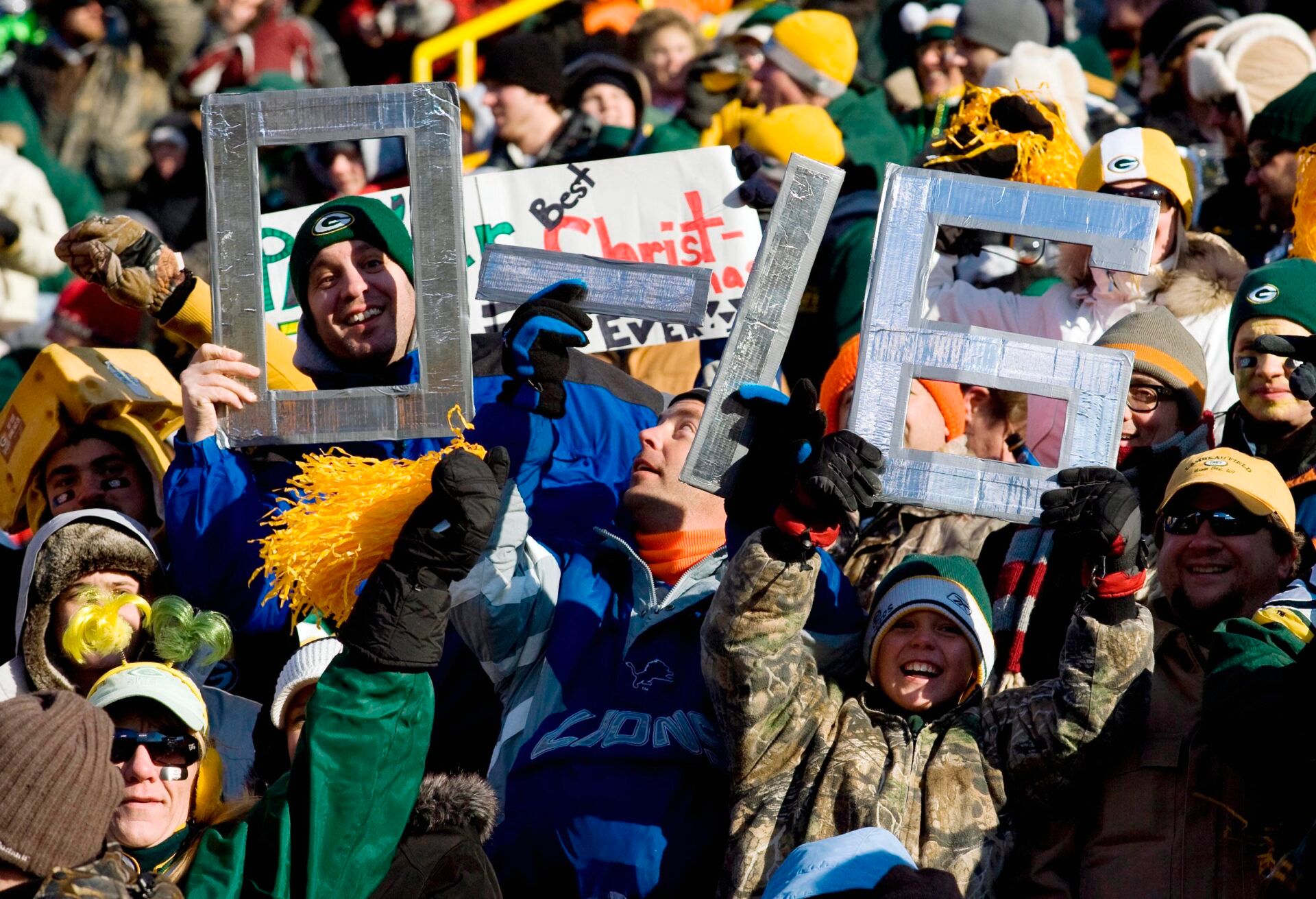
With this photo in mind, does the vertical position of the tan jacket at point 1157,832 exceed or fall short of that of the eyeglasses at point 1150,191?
it falls short

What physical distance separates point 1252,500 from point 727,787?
1380 millimetres

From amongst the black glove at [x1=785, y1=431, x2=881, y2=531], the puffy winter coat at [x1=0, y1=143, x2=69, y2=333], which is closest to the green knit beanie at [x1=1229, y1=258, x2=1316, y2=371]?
the black glove at [x1=785, y1=431, x2=881, y2=531]

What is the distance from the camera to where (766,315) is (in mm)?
4656

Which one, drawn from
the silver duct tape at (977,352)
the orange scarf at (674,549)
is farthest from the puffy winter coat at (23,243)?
the silver duct tape at (977,352)

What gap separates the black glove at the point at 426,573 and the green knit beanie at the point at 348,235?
1.52m

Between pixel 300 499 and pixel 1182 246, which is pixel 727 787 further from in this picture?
pixel 1182 246

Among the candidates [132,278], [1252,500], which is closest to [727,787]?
[1252,500]

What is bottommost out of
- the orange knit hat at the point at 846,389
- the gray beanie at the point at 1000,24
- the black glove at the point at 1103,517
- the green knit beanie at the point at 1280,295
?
the black glove at the point at 1103,517

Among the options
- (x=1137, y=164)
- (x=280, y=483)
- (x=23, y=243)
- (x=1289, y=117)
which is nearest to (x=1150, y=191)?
(x=1137, y=164)

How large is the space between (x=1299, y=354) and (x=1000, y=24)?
3606 millimetres

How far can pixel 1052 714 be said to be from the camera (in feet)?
14.3

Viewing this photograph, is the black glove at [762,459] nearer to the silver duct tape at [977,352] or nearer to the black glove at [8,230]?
the silver duct tape at [977,352]

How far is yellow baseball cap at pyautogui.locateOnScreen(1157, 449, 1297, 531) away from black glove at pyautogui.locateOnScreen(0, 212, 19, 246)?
17.9 feet

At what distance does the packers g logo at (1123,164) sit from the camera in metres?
6.13
